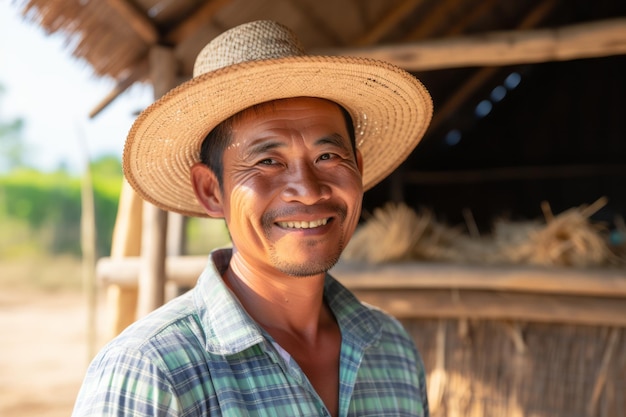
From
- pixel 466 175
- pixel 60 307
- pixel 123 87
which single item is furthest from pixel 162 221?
pixel 60 307

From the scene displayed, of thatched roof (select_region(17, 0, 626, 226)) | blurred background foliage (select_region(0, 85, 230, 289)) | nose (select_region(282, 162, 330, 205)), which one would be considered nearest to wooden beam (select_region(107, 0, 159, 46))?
thatched roof (select_region(17, 0, 626, 226))

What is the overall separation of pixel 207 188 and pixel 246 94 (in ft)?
0.94

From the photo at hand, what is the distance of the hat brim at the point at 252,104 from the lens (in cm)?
141

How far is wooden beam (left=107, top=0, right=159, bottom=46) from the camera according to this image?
2.90 metres

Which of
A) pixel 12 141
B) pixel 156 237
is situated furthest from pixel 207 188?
pixel 12 141

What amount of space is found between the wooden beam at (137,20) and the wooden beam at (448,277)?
1.02 m

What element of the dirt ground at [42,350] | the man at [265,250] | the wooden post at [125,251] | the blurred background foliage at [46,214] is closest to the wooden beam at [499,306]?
the wooden post at [125,251]

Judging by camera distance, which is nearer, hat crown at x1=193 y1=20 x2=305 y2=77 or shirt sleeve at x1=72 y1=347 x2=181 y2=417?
shirt sleeve at x1=72 y1=347 x2=181 y2=417

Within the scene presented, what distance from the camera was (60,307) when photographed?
42.2ft

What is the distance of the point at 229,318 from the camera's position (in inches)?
54.2

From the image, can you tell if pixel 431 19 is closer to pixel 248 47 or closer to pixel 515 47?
pixel 515 47

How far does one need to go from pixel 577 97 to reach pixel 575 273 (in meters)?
4.91

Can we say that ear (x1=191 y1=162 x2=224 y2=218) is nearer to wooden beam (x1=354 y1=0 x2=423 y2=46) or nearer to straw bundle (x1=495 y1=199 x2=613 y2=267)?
straw bundle (x1=495 y1=199 x2=613 y2=267)

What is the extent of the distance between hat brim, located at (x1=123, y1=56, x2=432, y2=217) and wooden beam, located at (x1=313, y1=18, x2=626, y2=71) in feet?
3.91
